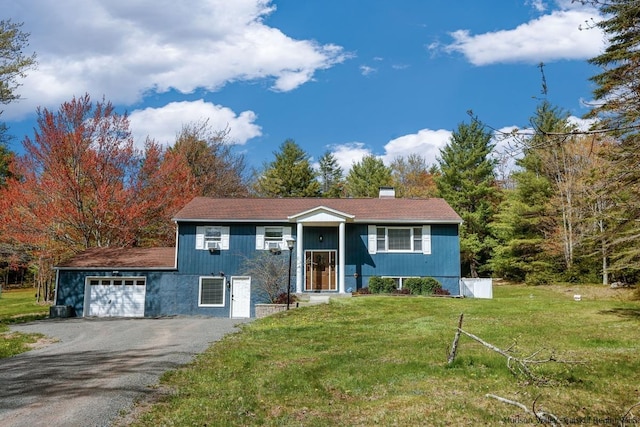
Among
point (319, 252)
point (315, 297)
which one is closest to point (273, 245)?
point (319, 252)

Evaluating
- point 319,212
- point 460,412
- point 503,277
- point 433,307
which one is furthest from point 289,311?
point 503,277

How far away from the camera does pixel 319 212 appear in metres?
24.0

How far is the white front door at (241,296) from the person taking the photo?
24328 mm

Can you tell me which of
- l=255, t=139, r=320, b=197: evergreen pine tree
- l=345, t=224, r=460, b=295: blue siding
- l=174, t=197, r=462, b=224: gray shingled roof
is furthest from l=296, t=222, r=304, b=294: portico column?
l=255, t=139, r=320, b=197: evergreen pine tree

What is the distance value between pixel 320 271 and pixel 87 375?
16.7 m

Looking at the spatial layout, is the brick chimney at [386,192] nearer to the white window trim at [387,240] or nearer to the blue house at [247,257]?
the blue house at [247,257]

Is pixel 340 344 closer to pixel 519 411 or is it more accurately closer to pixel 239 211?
pixel 519 411

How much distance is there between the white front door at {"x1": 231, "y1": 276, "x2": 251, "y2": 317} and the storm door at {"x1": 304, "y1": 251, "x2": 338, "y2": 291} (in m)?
2.99

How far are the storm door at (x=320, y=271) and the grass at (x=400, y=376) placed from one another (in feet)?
32.2

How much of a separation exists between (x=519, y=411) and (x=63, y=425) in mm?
5626

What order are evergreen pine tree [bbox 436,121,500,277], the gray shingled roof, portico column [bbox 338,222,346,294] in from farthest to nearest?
evergreen pine tree [bbox 436,121,500,277], the gray shingled roof, portico column [bbox 338,222,346,294]

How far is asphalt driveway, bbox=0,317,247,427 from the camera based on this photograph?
6.25m

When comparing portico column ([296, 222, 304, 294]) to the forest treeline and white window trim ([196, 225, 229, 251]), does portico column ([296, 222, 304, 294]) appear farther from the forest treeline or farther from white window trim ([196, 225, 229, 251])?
the forest treeline

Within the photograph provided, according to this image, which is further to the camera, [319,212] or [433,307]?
[319,212]
